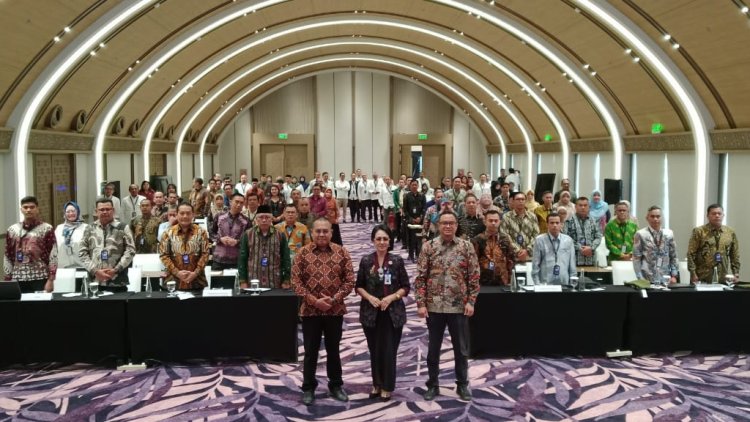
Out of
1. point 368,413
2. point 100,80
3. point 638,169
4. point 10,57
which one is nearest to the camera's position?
point 368,413

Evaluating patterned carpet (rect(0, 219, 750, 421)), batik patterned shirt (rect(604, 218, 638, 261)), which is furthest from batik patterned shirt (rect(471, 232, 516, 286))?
batik patterned shirt (rect(604, 218, 638, 261))

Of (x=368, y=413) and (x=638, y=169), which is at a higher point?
(x=638, y=169)

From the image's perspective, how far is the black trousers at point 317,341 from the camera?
5.02 meters

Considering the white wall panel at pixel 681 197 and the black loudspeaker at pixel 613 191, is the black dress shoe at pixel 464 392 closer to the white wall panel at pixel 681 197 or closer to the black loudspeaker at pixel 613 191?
the white wall panel at pixel 681 197

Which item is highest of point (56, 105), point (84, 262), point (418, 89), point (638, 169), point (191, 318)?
point (418, 89)

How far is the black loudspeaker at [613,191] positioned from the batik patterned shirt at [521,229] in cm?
745

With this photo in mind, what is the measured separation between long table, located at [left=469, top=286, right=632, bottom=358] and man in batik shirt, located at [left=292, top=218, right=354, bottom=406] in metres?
1.63

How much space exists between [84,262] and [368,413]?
11.2ft

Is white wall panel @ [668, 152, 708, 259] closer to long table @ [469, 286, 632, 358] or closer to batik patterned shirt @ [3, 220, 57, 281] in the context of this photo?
long table @ [469, 286, 632, 358]

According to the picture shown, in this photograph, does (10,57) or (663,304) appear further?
(10,57)

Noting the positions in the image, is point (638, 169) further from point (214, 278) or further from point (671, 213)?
point (214, 278)

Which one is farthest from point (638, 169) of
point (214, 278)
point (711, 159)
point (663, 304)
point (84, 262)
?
point (84, 262)

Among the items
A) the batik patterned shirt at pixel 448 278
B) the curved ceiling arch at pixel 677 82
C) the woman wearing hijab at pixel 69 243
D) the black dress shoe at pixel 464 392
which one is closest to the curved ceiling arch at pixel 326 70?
the curved ceiling arch at pixel 677 82

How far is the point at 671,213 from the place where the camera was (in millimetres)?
12430
